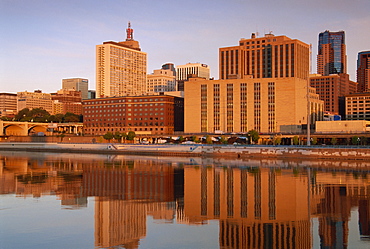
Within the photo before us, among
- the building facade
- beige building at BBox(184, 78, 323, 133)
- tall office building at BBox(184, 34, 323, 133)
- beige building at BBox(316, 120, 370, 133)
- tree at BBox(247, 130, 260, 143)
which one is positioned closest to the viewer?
beige building at BBox(316, 120, 370, 133)

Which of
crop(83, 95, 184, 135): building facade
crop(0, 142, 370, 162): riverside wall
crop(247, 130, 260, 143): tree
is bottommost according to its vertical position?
crop(0, 142, 370, 162): riverside wall

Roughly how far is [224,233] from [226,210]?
25.7 feet

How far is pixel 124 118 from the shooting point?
7844 inches

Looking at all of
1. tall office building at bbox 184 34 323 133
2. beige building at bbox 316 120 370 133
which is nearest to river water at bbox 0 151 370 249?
beige building at bbox 316 120 370 133

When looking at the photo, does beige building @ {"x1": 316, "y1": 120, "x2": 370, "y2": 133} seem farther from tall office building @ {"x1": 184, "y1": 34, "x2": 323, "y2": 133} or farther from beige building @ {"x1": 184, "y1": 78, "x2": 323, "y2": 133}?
beige building @ {"x1": 184, "y1": 78, "x2": 323, "y2": 133}

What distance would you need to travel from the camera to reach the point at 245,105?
16962 cm

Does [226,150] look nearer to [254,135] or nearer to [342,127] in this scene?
[254,135]

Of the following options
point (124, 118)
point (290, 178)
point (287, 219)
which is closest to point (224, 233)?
point (287, 219)

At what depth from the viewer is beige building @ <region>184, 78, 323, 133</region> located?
538ft

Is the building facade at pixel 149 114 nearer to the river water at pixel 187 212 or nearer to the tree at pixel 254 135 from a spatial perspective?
the tree at pixel 254 135

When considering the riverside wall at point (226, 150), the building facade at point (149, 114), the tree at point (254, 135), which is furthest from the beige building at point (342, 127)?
the building facade at point (149, 114)

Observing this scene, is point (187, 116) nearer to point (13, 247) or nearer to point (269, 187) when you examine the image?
point (269, 187)

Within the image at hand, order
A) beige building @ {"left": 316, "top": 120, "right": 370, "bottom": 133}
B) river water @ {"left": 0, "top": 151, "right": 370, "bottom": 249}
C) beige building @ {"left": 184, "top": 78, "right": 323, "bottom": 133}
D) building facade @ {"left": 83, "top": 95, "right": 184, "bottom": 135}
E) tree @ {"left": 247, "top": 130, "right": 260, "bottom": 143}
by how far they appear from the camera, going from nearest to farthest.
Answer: river water @ {"left": 0, "top": 151, "right": 370, "bottom": 249}, beige building @ {"left": 316, "top": 120, "right": 370, "bottom": 133}, tree @ {"left": 247, "top": 130, "right": 260, "bottom": 143}, beige building @ {"left": 184, "top": 78, "right": 323, "bottom": 133}, building facade @ {"left": 83, "top": 95, "right": 184, "bottom": 135}

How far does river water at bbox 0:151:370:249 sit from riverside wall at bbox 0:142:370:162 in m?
35.2
